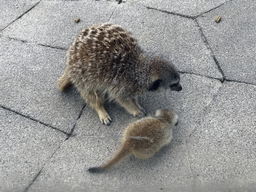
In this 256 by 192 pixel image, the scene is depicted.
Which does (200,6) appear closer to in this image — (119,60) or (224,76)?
(224,76)

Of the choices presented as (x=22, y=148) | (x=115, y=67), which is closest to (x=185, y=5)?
(x=115, y=67)

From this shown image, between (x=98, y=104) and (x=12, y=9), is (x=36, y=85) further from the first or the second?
(x=12, y=9)

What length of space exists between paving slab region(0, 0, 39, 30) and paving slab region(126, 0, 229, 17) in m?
2.07

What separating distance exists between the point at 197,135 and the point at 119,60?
129 cm

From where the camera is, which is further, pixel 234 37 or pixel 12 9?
pixel 12 9

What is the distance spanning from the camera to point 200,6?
432 cm

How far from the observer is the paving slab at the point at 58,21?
158 inches

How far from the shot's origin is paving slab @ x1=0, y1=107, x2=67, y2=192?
8.36 ft

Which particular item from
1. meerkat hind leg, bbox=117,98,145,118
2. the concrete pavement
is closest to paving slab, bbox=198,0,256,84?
the concrete pavement

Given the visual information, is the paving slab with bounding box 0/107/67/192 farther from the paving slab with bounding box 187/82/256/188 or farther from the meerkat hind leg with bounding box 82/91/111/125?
the paving slab with bounding box 187/82/256/188

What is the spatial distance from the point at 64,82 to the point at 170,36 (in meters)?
1.93

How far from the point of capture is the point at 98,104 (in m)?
3.06

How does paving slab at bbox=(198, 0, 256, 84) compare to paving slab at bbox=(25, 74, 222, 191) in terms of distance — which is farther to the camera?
paving slab at bbox=(198, 0, 256, 84)

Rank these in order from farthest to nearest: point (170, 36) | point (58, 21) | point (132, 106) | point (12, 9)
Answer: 1. point (12, 9)
2. point (58, 21)
3. point (170, 36)
4. point (132, 106)
